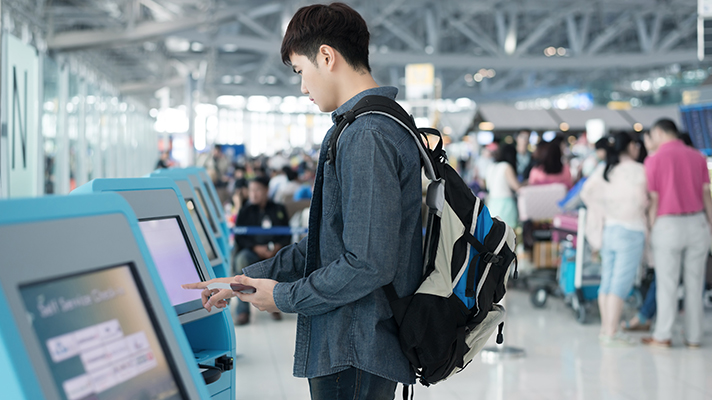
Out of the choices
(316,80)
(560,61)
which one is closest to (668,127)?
(316,80)

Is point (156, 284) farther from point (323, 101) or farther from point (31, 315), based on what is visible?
point (323, 101)

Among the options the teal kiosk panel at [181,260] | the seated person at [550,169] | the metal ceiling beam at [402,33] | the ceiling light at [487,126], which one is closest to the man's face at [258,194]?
the seated person at [550,169]

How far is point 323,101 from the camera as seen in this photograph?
5.34ft

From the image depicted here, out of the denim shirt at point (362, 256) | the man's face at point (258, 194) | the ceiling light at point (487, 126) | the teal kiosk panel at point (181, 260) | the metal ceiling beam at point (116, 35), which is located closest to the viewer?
the denim shirt at point (362, 256)

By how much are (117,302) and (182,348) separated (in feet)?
0.46

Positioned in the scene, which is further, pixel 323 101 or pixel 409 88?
pixel 409 88

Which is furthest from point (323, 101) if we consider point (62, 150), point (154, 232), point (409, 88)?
point (409, 88)

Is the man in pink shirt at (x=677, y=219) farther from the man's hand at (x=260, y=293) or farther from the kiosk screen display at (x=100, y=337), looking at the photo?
the kiosk screen display at (x=100, y=337)

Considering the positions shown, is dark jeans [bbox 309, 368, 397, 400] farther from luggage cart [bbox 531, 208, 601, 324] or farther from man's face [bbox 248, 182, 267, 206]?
man's face [bbox 248, 182, 267, 206]

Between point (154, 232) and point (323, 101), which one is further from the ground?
point (323, 101)

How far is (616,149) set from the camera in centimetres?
538

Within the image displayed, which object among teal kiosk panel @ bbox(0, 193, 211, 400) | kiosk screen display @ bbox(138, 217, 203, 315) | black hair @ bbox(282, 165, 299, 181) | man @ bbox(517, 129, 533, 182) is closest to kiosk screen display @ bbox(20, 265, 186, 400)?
teal kiosk panel @ bbox(0, 193, 211, 400)

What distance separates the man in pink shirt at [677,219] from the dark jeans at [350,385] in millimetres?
4202

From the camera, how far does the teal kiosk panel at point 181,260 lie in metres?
1.71
